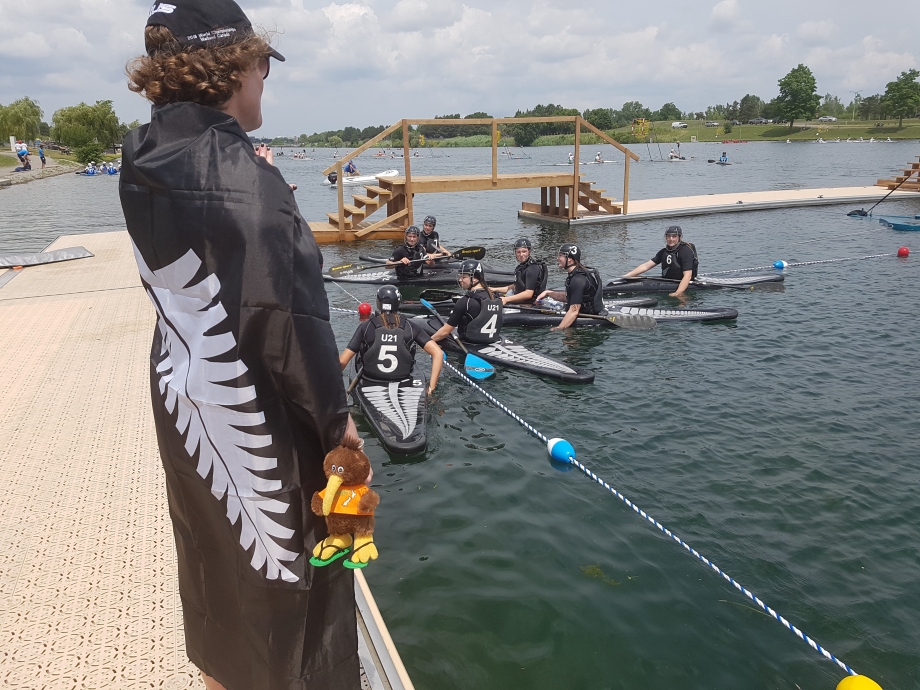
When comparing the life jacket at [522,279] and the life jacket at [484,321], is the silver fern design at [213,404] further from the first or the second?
the life jacket at [522,279]

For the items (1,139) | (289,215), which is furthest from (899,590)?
(1,139)

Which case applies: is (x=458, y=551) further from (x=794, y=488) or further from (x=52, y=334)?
(x=52, y=334)

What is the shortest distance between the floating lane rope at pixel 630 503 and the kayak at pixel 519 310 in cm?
234

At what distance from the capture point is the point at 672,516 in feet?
18.7

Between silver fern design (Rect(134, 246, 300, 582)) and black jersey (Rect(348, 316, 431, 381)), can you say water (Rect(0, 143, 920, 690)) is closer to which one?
black jersey (Rect(348, 316, 431, 381))

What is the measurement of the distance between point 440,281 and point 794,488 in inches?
393

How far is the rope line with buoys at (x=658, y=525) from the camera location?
3.77m

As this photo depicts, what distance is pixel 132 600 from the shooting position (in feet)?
11.6

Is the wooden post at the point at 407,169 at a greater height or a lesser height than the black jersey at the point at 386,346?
greater

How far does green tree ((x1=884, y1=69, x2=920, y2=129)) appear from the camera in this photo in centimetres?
9988

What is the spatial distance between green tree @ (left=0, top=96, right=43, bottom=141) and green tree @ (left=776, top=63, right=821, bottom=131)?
11281 cm

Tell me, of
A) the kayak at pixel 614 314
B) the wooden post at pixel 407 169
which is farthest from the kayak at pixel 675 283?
the wooden post at pixel 407 169

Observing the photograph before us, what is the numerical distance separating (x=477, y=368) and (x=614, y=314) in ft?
11.6

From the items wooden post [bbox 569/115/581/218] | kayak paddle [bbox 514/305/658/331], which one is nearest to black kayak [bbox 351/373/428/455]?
kayak paddle [bbox 514/305/658/331]
